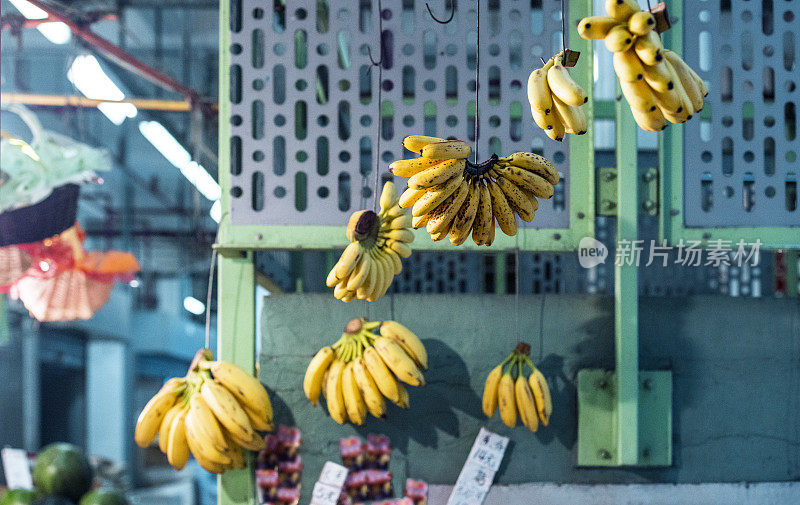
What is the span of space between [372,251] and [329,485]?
1.15m

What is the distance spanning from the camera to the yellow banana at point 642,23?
5.06ft

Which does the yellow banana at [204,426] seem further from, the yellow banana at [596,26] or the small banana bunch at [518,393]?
the yellow banana at [596,26]

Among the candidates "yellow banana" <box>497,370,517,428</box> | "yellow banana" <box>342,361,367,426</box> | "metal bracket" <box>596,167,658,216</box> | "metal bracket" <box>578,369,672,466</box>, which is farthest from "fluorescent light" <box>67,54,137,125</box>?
"metal bracket" <box>578,369,672,466</box>

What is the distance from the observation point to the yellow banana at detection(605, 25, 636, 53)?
1580mm

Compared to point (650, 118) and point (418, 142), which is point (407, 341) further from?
point (650, 118)

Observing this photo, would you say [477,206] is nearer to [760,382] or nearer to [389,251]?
[389,251]

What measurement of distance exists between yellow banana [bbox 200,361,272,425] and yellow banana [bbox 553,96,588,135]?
1.48 m

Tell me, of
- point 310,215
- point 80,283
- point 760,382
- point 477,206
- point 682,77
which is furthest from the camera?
point 80,283

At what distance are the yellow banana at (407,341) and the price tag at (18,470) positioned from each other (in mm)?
2062

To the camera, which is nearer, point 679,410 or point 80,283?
point 679,410

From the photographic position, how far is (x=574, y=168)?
9.57 ft

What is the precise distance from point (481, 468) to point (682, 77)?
1822 mm

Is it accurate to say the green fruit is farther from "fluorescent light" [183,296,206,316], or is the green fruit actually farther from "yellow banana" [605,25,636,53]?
"fluorescent light" [183,296,206,316]

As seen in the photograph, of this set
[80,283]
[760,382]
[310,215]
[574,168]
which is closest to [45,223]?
[80,283]
